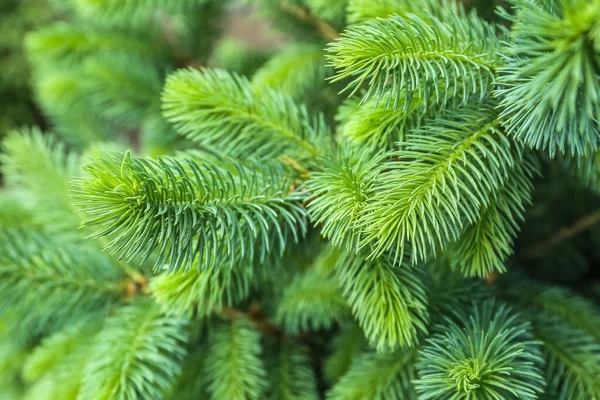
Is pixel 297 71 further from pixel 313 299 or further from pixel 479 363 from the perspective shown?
pixel 479 363

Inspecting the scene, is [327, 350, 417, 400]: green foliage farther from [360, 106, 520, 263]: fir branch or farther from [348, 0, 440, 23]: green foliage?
[348, 0, 440, 23]: green foliage

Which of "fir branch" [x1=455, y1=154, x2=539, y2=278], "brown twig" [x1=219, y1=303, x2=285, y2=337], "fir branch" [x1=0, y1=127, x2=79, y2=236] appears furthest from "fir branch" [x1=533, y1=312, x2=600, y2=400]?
"fir branch" [x1=0, y1=127, x2=79, y2=236]

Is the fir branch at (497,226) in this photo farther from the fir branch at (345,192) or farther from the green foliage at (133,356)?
the green foliage at (133,356)

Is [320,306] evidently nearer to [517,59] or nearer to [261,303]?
[261,303]

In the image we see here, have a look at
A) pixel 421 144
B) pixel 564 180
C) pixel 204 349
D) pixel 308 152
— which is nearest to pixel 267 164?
pixel 308 152

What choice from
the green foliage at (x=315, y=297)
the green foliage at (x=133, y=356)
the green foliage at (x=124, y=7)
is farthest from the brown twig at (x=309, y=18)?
the green foliage at (x=133, y=356)

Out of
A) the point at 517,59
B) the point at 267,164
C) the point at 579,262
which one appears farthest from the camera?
the point at 579,262

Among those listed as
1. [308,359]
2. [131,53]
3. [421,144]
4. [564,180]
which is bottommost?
[308,359]
